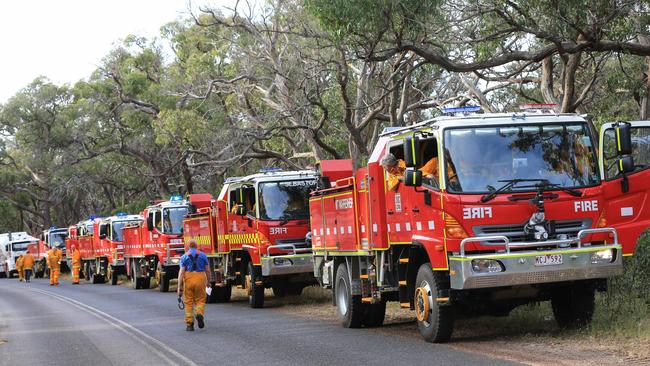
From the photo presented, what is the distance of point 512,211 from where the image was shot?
11.5 meters

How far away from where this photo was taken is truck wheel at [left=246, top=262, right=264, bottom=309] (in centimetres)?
2101

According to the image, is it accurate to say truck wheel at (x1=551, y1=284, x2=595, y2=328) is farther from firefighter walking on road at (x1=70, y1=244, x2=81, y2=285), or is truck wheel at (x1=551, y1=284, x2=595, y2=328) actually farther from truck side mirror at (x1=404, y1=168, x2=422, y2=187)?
firefighter walking on road at (x1=70, y1=244, x2=81, y2=285)

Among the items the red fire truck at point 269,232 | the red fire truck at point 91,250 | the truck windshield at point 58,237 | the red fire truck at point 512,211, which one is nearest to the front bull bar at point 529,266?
the red fire truck at point 512,211

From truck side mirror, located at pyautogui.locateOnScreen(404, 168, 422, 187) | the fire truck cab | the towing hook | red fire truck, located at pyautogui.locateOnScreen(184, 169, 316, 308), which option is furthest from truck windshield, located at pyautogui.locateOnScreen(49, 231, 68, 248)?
truck side mirror, located at pyautogui.locateOnScreen(404, 168, 422, 187)

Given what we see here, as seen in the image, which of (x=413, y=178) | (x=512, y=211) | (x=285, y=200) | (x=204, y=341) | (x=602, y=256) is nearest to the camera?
(x=512, y=211)

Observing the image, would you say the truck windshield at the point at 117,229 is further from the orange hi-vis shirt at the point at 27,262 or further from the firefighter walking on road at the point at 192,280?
the firefighter walking on road at the point at 192,280

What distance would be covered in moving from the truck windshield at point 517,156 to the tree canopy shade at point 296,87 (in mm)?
4967

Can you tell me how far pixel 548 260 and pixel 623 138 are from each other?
172 cm

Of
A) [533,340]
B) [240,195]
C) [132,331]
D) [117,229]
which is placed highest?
[117,229]

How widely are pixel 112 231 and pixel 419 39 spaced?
21.6 metres

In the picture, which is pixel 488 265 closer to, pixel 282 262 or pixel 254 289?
pixel 282 262

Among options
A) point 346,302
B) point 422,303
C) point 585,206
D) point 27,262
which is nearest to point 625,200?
point 585,206

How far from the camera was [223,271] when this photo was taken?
23.1 metres

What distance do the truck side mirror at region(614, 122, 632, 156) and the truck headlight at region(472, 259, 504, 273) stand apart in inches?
79.5
